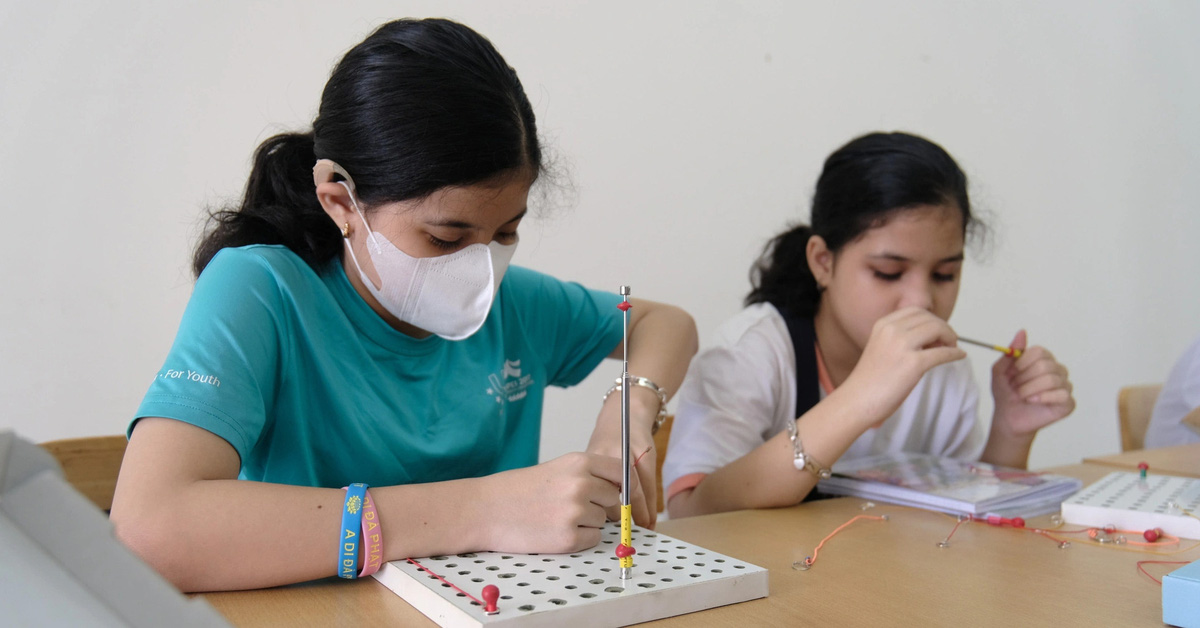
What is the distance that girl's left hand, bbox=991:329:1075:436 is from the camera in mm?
1429

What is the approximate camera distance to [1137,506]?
1.03 m

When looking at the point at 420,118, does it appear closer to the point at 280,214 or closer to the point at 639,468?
the point at 280,214

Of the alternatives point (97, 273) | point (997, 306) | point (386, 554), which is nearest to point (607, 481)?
point (386, 554)

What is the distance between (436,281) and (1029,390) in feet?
3.43

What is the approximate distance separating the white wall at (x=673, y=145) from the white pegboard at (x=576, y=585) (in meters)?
1.21

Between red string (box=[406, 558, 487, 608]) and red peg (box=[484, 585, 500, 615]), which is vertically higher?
red peg (box=[484, 585, 500, 615])

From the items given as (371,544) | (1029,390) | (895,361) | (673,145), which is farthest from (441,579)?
(673,145)

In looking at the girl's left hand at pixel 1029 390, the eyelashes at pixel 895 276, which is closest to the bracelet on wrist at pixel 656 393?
the eyelashes at pixel 895 276

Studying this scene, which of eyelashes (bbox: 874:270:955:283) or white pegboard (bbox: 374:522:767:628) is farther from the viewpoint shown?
eyelashes (bbox: 874:270:955:283)

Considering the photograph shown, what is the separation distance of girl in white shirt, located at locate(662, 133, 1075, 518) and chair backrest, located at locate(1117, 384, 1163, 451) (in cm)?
67

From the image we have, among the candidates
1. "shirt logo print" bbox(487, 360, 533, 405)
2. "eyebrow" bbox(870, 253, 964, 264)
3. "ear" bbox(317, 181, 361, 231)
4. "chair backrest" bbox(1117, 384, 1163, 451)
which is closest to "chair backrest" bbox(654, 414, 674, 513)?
"shirt logo print" bbox(487, 360, 533, 405)

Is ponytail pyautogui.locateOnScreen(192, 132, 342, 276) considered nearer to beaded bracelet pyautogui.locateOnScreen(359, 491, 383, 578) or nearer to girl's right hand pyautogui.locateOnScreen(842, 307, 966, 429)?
beaded bracelet pyautogui.locateOnScreen(359, 491, 383, 578)

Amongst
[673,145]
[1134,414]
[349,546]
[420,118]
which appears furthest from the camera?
[673,145]

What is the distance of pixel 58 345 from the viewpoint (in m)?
1.65
